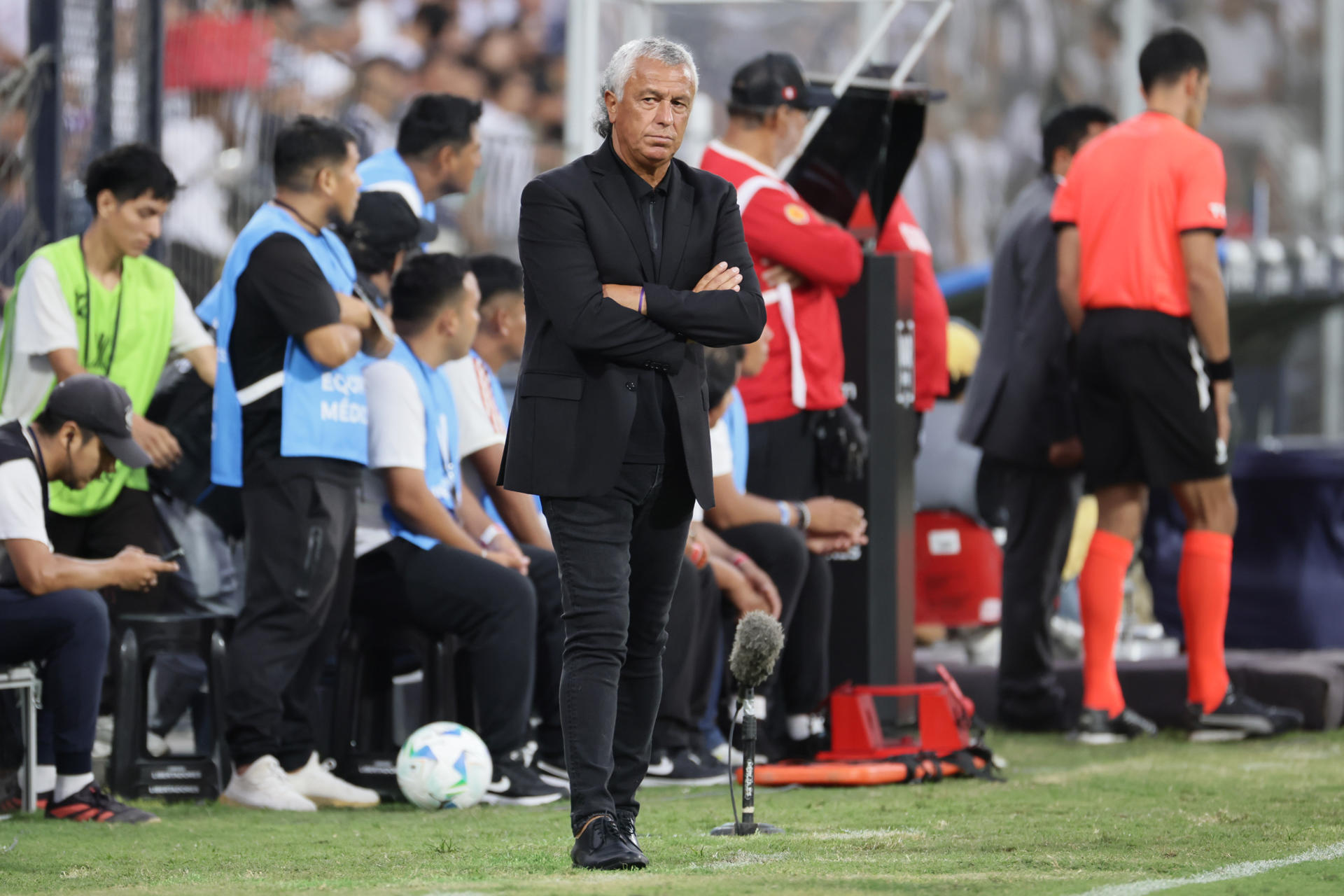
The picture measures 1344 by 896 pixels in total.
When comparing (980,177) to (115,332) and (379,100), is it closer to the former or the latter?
(379,100)

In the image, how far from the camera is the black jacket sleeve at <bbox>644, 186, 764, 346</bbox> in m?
3.97

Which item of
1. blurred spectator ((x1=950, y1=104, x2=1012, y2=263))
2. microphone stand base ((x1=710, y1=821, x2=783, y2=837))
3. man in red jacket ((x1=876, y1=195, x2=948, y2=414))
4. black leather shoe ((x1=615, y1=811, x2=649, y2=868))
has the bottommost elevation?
microphone stand base ((x1=710, y1=821, x2=783, y2=837))

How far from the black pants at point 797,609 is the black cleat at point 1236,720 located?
151 centimetres

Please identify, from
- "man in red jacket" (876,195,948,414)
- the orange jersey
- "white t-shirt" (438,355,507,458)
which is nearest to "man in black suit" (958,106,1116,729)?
"man in red jacket" (876,195,948,414)

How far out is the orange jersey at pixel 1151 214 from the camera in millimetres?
6867

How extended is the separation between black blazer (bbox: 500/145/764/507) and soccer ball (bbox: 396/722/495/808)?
1.72 metres

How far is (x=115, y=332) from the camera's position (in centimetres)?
617

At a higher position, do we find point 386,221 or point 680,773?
point 386,221

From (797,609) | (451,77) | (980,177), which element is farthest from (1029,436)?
(451,77)

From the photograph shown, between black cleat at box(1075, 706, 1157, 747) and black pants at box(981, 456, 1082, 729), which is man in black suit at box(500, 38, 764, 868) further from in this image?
black pants at box(981, 456, 1082, 729)

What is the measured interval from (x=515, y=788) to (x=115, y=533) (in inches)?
59.4

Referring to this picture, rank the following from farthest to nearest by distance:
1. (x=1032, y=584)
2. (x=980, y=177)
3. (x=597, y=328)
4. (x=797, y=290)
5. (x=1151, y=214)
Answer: (x=980, y=177), (x=1032, y=584), (x=1151, y=214), (x=797, y=290), (x=597, y=328)

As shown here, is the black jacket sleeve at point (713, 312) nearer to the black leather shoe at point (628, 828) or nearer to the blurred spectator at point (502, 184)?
the black leather shoe at point (628, 828)

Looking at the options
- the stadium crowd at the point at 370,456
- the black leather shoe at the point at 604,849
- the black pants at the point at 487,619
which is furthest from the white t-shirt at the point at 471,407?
the black leather shoe at the point at 604,849
